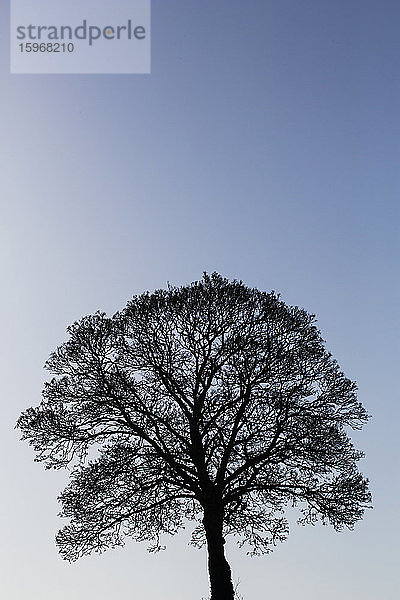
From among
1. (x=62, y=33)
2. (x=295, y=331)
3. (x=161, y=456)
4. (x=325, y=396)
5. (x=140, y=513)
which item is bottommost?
(x=140, y=513)

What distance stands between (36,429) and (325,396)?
8.65 meters

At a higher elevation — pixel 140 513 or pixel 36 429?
pixel 36 429

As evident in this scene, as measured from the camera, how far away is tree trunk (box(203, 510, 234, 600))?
74.7 ft

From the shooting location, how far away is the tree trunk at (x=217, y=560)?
22.8 m

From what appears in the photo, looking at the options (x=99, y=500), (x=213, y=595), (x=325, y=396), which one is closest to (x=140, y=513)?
(x=99, y=500)

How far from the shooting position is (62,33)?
2172 cm

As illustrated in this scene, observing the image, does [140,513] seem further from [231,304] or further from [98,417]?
[231,304]

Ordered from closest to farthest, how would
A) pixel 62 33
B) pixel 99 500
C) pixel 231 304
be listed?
pixel 62 33
pixel 99 500
pixel 231 304

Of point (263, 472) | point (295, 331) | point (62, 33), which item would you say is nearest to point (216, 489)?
point (263, 472)

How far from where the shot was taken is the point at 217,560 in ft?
75.7

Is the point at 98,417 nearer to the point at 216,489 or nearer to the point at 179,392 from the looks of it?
the point at 179,392

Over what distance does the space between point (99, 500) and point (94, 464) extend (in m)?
1.03

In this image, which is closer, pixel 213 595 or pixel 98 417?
pixel 213 595

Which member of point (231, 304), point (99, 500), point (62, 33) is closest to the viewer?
point (62, 33)
